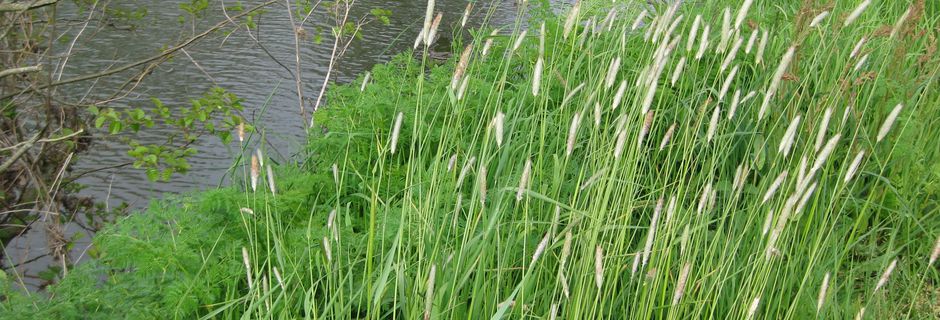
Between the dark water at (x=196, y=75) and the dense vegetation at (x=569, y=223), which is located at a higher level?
the dense vegetation at (x=569, y=223)

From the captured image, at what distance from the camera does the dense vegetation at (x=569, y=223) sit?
2.19 m

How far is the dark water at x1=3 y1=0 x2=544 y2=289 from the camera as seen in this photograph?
5.13 metres

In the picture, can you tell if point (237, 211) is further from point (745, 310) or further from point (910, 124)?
point (910, 124)

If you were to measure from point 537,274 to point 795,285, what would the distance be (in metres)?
0.86

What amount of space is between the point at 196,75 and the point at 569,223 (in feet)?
16.1

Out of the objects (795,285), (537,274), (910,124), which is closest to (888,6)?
(910,124)

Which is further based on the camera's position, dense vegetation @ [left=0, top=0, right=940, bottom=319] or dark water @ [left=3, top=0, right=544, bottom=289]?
dark water @ [left=3, top=0, right=544, bottom=289]

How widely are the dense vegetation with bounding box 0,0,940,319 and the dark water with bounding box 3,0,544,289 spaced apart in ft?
4.82

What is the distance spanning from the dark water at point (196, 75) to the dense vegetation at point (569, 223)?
147 centimetres

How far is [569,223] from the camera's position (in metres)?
2.31

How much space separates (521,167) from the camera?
2.90 meters

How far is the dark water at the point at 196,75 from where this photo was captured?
5.13m

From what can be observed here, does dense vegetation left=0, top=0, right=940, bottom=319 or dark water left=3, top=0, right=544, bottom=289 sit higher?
dense vegetation left=0, top=0, right=940, bottom=319

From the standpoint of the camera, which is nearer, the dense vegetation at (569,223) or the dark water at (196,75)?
the dense vegetation at (569,223)
